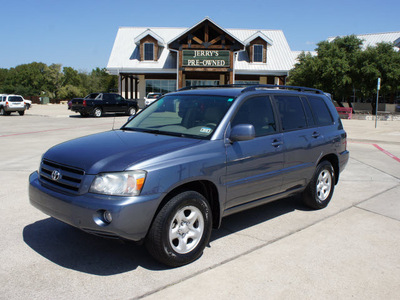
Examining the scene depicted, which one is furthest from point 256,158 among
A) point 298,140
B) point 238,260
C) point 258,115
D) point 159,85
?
point 159,85

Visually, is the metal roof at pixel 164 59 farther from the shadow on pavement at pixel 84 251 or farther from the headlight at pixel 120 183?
the headlight at pixel 120 183

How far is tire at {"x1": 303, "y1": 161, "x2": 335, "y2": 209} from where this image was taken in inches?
220

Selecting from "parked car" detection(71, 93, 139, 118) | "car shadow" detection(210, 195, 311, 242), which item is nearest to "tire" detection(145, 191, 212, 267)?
"car shadow" detection(210, 195, 311, 242)

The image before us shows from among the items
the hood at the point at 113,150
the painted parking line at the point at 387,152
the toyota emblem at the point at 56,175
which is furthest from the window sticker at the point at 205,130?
the painted parking line at the point at 387,152

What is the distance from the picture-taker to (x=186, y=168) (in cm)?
374

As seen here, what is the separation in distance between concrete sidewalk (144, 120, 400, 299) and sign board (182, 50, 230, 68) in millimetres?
26781

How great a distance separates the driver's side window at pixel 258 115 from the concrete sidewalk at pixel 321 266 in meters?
1.35

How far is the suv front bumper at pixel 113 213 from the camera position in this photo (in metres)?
3.36

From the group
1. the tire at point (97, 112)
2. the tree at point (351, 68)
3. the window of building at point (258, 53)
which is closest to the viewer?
the tire at point (97, 112)

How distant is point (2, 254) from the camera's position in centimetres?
402

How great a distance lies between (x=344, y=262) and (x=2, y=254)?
11.6 ft

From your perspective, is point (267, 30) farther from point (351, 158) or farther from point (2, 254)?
point (2, 254)

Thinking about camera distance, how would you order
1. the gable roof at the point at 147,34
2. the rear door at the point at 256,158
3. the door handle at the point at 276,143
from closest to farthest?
the rear door at the point at 256,158 < the door handle at the point at 276,143 < the gable roof at the point at 147,34

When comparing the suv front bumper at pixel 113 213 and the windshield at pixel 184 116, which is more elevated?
the windshield at pixel 184 116
